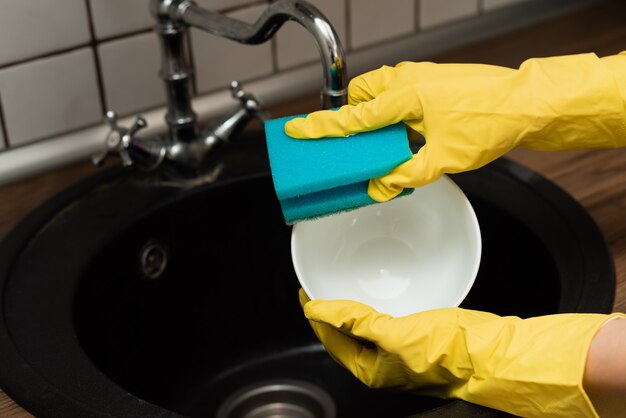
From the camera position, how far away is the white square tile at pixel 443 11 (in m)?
1.50

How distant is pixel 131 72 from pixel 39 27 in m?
0.15

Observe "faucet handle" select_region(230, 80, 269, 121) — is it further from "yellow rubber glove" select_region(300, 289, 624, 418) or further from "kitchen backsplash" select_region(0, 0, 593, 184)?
"yellow rubber glove" select_region(300, 289, 624, 418)

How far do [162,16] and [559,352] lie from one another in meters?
0.62

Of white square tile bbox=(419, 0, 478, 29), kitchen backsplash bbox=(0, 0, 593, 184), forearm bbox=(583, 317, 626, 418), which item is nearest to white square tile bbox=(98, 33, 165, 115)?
kitchen backsplash bbox=(0, 0, 593, 184)

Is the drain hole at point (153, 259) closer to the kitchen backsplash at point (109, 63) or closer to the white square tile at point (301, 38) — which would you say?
the kitchen backsplash at point (109, 63)

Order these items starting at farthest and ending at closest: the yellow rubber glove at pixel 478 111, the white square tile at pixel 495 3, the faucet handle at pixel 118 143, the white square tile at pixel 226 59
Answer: the white square tile at pixel 495 3
the white square tile at pixel 226 59
the faucet handle at pixel 118 143
the yellow rubber glove at pixel 478 111

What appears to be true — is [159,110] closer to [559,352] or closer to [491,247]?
[491,247]

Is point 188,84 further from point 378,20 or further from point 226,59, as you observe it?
point 378,20

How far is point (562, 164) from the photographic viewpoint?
1.22m

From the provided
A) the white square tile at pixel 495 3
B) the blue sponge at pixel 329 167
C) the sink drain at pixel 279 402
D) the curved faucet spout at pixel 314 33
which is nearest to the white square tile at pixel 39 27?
the curved faucet spout at pixel 314 33

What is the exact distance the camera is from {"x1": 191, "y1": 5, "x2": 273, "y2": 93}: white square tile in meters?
1.29

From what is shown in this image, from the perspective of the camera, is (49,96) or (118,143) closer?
(118,143)

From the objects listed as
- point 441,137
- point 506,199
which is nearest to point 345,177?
point 441,137

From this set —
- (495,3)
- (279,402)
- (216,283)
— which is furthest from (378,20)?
(279,402)
